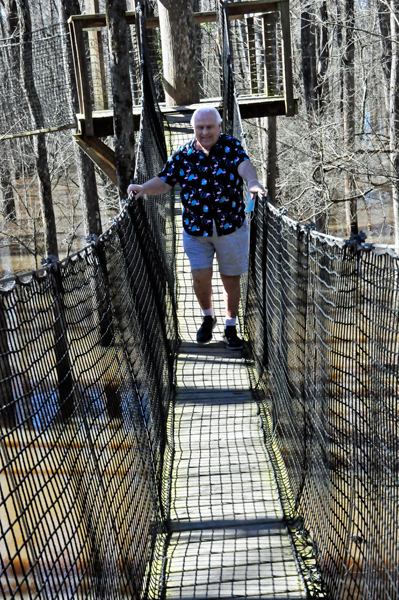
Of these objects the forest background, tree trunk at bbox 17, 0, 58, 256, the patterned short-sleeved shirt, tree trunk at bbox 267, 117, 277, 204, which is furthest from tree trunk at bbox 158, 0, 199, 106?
tree trunk at bbox 267, 117, 277, 204

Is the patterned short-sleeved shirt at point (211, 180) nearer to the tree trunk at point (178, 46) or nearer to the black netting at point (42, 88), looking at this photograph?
the tree trunk at point (178, 46)

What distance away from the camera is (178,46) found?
742cm

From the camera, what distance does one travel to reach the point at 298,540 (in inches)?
109

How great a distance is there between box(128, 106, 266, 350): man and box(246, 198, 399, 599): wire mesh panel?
0.59 feet

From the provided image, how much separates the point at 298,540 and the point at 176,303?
8.38ft

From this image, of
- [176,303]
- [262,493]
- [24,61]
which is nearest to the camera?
[262,493]

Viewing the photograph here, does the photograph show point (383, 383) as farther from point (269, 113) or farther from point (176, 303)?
point (269, 113)

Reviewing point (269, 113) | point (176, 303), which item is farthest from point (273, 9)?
point (176, 303)

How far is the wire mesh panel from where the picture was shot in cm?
191

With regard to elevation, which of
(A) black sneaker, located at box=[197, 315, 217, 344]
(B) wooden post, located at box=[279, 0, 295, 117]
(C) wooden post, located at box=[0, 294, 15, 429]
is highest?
(B) wooden post, located at box=[279, 0, 295, 117]

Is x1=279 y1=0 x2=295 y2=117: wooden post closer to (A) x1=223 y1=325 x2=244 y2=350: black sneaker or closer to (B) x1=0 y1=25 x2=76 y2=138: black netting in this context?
(B) x1=0 y1=25 x2=76 y2=138: black netting

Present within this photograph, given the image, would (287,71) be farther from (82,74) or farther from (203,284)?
(203,284)

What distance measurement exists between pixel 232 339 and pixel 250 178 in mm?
1151

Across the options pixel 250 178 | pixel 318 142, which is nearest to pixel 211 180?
pixel 250 178
